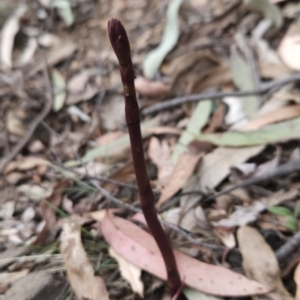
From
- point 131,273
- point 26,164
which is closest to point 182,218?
point 131,273

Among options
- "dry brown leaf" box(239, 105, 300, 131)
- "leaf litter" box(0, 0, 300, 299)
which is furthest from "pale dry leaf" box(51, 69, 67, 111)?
"dry brown leaf" box(239, 105, 300, 131)

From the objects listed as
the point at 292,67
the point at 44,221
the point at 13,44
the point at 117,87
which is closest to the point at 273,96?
the point at 292,67

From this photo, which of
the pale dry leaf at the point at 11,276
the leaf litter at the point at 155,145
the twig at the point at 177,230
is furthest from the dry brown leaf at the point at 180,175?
the pale dry leaf at the point at 11,276

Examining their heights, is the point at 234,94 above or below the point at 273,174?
above

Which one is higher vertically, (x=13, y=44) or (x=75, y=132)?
(x=13, y=44)

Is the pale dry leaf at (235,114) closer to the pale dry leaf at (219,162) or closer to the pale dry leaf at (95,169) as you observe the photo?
the pale dry leaf at (219,162)

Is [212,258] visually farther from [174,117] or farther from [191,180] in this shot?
[174,117]

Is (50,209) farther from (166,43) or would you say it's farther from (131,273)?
(166,43)
